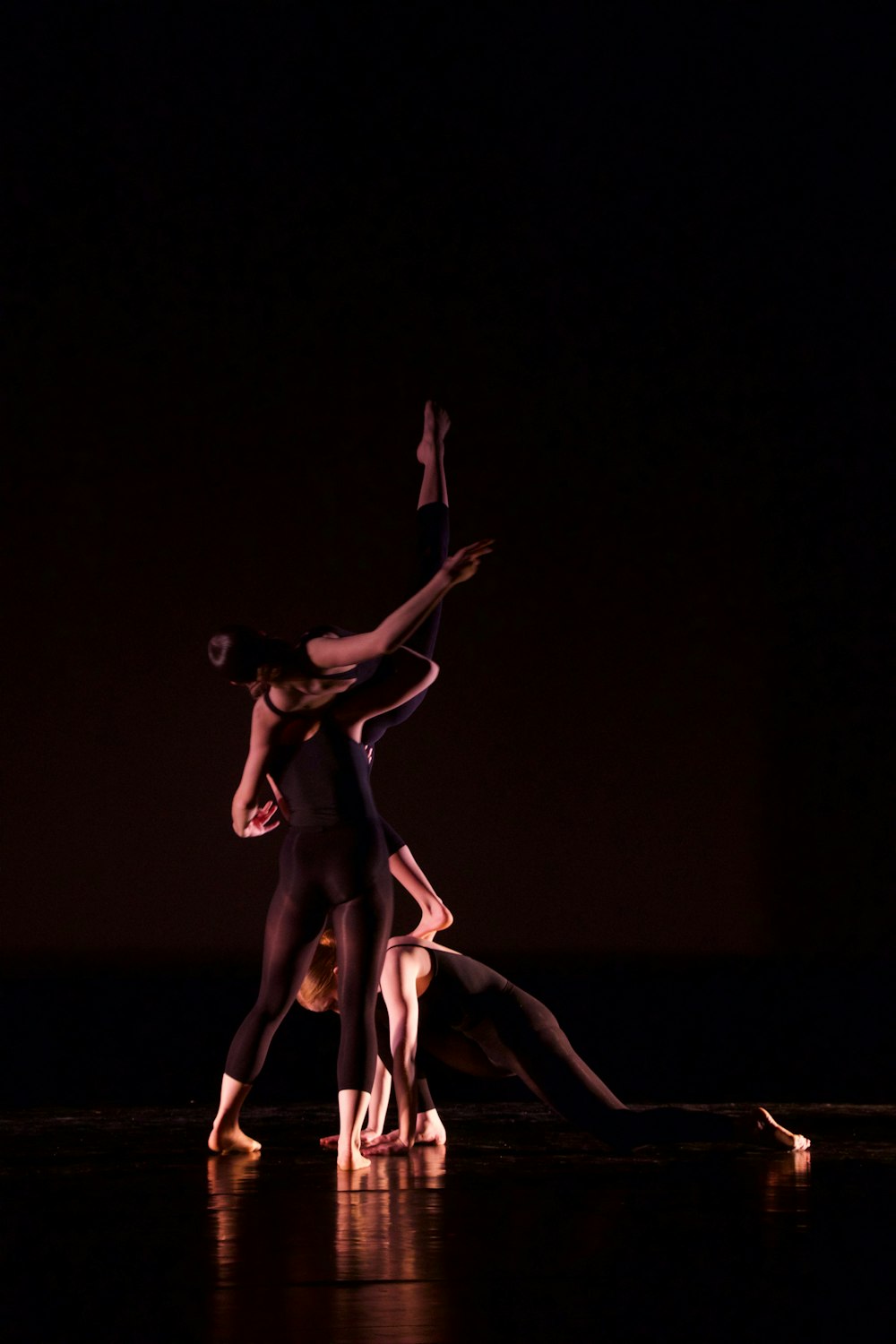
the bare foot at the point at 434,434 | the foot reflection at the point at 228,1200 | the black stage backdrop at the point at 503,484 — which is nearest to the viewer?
the foot reflection at the point at 228,1200

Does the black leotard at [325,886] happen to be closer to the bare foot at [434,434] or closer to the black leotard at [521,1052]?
the black leotard at [521,1052]

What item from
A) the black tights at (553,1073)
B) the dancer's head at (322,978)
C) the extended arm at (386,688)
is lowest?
the black tights at (553,1073)

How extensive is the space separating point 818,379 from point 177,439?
8.76ft

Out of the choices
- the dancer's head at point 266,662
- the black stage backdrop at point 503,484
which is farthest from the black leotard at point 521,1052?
the black stage backdrop at point 503,484

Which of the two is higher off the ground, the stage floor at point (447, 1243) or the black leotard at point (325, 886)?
the black leotard at point (325, 886)

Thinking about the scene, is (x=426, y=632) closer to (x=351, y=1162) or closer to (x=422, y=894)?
(x=422, y=894)

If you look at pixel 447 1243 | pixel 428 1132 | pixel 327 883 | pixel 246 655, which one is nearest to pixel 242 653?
pixel 246 655

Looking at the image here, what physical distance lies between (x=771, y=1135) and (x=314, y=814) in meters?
1.22

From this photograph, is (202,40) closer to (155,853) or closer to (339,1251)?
(155,853)

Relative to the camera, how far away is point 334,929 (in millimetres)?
3371

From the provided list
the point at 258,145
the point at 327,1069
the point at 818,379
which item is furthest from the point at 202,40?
the point at 327,1069

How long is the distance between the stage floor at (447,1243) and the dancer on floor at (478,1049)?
7 centimetres

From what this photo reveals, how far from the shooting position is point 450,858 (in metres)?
6.03

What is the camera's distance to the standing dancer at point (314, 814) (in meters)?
3.33
